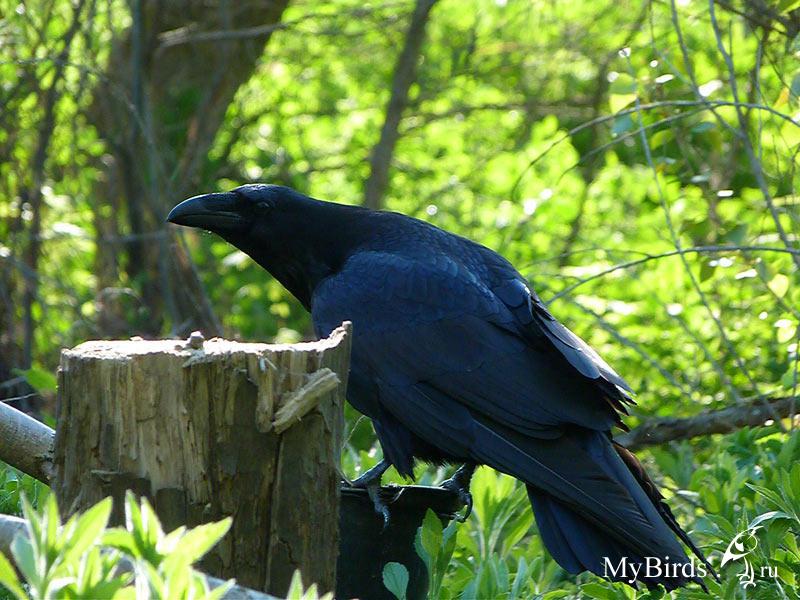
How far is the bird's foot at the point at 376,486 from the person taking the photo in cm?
346

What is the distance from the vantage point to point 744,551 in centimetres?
337

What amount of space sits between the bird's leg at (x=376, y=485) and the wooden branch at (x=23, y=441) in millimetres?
1020

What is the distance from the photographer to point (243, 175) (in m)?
9.49

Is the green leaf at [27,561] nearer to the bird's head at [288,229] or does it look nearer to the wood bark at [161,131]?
the bird's head at [288,229]

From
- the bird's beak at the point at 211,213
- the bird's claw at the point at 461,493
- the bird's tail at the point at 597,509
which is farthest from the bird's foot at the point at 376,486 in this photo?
the bird's beak at the point at 211,213

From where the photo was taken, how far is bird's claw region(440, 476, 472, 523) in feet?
12.6

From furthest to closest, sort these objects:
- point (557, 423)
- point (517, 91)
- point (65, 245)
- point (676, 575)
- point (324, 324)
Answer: point (517, 91) < point (65, 245) < point (324, 324) < point (557, 423) < point (676, 575)

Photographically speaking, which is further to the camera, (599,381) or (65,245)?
(65,245)

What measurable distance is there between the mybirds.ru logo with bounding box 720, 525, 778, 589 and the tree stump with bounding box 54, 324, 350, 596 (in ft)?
4.27

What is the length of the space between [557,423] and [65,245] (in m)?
5.39

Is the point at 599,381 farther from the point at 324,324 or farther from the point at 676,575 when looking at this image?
the point at 324,324

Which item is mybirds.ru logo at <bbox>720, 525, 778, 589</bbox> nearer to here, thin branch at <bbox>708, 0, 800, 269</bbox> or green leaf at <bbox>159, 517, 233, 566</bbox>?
thin branch at <bbox>708, 0, 800, 269</bbox>

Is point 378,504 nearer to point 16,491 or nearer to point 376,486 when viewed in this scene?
point 376,486

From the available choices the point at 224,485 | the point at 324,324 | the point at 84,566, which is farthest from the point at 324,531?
the point at 324,324
